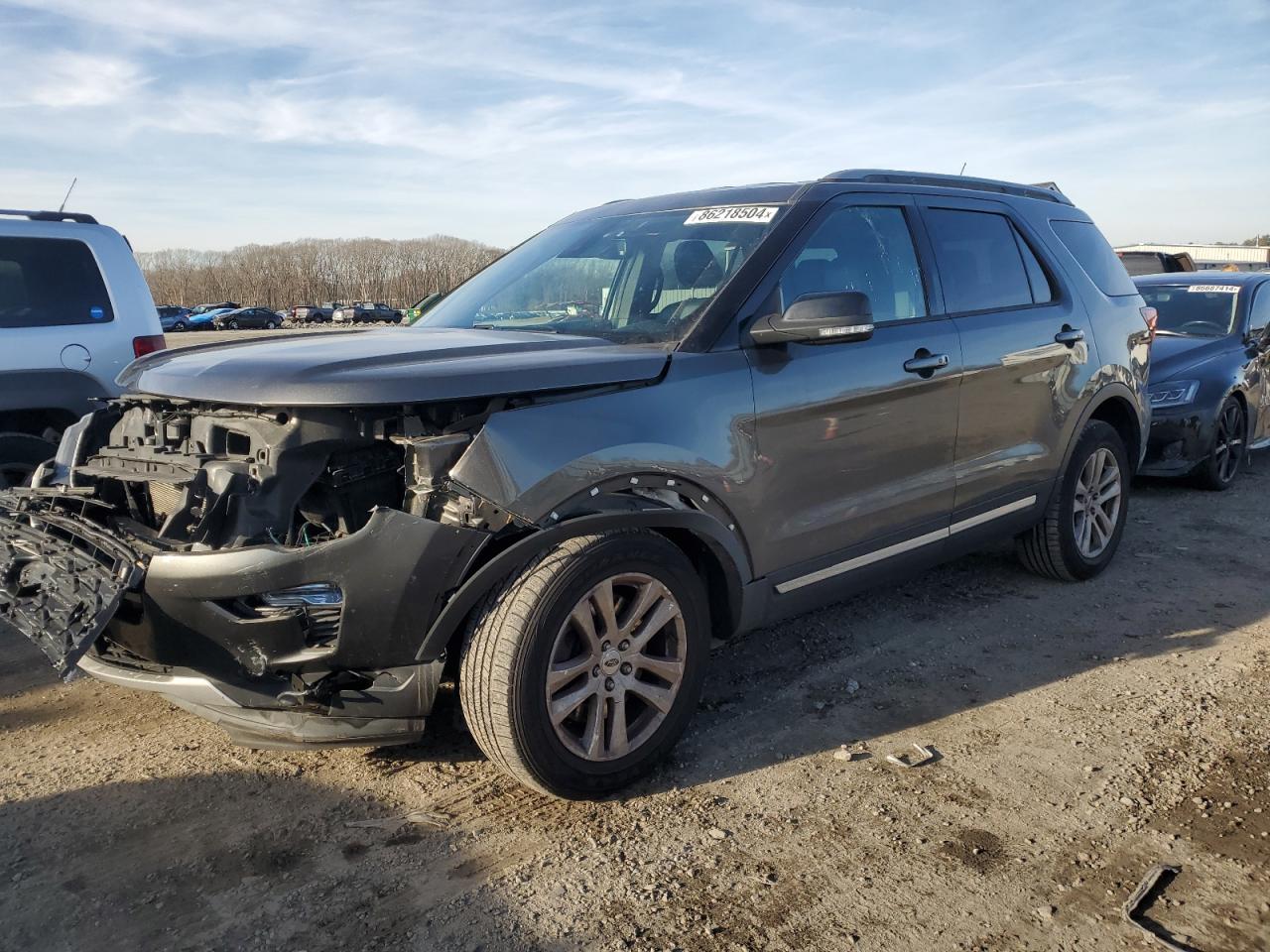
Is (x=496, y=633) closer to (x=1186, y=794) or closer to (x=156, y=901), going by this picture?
(x=156, y=901)

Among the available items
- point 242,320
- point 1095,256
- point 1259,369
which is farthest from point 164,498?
point 242,320

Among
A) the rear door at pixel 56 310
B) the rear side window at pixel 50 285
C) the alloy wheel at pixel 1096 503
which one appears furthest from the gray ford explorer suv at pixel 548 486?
the rear side window at pixel 50 285

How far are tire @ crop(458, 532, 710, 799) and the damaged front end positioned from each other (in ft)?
0.51

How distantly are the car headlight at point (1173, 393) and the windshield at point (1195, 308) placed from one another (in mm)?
1027

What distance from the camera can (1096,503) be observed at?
5297 mm

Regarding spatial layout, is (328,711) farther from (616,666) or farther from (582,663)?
(616,666)

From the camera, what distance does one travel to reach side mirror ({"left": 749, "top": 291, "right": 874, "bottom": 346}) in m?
3.29

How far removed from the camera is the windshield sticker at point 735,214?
376 cm

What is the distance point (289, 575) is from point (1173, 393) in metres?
7.06

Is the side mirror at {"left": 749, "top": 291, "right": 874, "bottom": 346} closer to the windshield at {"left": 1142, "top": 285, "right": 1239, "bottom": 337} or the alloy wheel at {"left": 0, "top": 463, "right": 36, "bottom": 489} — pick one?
the alloy wheel at {"left": 0, "top": 463, "right": 36, "bottom": 489}

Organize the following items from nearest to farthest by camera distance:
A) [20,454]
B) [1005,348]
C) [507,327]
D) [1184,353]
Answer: [507,327] < [1005,348] < [20,454] < [1184,353]

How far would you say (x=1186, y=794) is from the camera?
3.14 meters

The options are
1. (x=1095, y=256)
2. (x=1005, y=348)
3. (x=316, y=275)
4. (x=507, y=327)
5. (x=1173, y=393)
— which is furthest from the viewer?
(x=316, y=275)

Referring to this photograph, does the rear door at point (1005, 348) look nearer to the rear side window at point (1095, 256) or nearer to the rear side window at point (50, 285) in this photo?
the rear side window at point (1095, 256)
